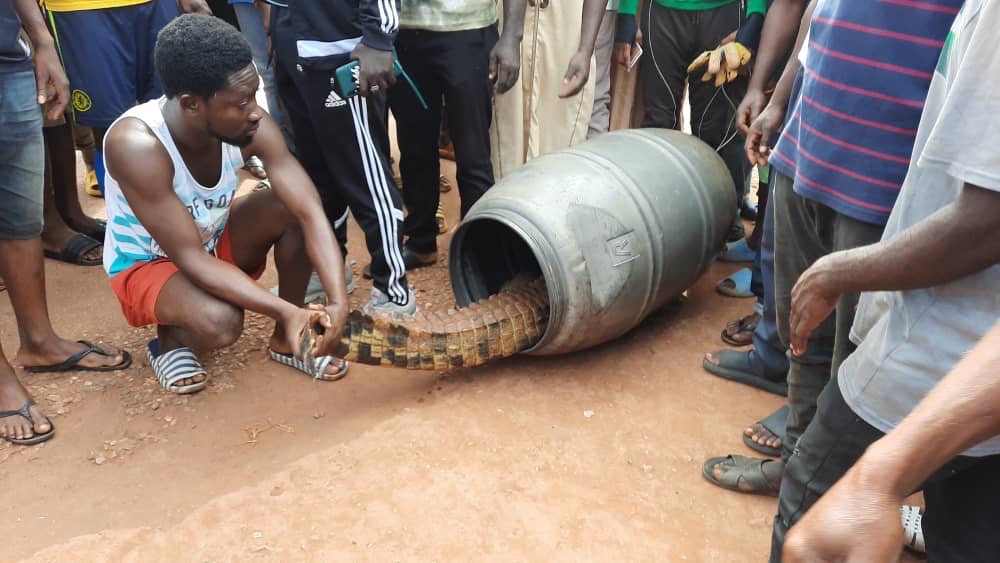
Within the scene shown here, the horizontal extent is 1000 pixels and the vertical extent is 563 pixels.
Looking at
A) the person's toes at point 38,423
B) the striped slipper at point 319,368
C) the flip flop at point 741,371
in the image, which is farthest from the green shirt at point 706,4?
the person's toes at point 38,423

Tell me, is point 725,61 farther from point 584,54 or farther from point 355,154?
point 355,154

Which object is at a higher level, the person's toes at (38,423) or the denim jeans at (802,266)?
the denim jeans at (802,266)

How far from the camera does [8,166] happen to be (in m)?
2.82

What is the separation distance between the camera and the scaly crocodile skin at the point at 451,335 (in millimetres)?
2789

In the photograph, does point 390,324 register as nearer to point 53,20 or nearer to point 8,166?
point 8,166

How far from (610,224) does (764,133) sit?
64cm

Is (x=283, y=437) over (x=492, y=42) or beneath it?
beneath

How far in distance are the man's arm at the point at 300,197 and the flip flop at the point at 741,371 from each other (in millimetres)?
1467

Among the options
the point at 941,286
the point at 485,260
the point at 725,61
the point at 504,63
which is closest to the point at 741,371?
the point at 485,260

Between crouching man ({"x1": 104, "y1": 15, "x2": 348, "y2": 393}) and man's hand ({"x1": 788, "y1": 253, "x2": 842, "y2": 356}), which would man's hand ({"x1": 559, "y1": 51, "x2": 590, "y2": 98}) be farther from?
man's hand ({"x1": 788, "y1": 253, "x2": 842, "y2": 356})

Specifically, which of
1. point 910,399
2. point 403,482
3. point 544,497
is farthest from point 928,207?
point 403,482

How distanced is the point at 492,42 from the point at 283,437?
6.53 ft

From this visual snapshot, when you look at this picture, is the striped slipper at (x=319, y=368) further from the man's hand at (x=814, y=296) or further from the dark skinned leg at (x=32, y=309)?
the man's hand at (x=814, y=296)

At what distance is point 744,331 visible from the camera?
3.40 m
